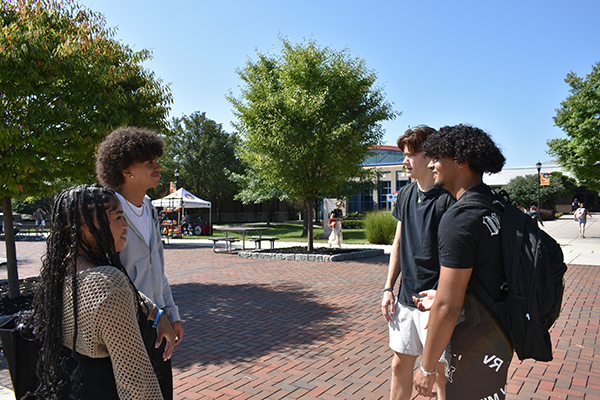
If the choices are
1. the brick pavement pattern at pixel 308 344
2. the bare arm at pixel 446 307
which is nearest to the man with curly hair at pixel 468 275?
the bare arm at pixel 446 307

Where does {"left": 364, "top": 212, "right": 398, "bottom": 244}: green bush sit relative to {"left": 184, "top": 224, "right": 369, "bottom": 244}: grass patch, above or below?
above

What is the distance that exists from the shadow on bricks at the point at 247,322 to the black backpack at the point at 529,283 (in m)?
3.31

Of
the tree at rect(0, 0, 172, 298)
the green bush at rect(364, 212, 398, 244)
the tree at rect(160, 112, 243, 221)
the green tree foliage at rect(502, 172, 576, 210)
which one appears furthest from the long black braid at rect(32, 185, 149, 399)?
the green tree foliage at rect(502, 172, 576, 210)

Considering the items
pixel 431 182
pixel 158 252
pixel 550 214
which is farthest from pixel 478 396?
pixel 550 214

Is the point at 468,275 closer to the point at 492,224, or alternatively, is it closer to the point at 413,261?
the point at 492,224

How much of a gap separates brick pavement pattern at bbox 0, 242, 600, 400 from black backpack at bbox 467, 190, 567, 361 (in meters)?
2.13

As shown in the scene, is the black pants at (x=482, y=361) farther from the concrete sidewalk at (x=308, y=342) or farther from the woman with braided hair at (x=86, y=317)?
the concrete sidewalk at (x=308, y=342)

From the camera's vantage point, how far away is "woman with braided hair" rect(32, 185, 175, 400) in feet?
4.46

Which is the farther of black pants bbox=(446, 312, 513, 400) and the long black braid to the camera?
black pants bbox=(446, 312, 513, 400)

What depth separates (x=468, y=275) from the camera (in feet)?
5.65

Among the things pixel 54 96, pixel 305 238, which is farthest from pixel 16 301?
pixel 305 238

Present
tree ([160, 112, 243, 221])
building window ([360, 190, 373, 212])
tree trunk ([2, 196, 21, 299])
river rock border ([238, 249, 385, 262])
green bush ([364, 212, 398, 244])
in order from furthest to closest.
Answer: building window ([360, 190, 373, 212]), tree ([160, 112, 243, 221]), green bush ([364, 212, 398, 244]), river rock border ([238, 249, 385, 262]), tree trunk ([2, 196, 21, 299])

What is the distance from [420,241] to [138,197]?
5.10ft

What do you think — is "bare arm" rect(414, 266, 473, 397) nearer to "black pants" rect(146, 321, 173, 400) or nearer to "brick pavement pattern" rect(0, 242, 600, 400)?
"black pants" rect(146, 321, 173, 400)
